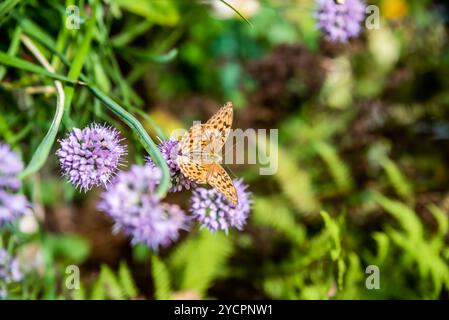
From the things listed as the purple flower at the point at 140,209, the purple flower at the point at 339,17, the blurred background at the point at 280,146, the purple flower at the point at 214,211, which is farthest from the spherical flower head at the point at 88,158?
the purple flower at the point at 339,17

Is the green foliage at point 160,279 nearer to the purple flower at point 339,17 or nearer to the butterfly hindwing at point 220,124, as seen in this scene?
the butterfly hindwing at point 220,124

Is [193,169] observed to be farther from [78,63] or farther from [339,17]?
[339,17]

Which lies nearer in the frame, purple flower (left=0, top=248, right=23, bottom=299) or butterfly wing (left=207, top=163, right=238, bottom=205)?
butterfly wing (left=207, top=163, right=238, bottom=205)

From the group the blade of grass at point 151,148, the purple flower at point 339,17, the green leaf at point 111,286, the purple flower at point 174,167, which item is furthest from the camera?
the green leaf at point 111,286

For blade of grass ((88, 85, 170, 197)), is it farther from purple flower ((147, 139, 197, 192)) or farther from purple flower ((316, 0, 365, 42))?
purple flower ((316, 0, 365, 42))

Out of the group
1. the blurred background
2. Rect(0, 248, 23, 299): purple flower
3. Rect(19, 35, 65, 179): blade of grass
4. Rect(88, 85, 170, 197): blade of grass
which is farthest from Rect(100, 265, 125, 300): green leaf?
Rect(88, 85, 170, 197): blade of grass

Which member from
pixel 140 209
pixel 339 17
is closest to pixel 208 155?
pixel 140 209

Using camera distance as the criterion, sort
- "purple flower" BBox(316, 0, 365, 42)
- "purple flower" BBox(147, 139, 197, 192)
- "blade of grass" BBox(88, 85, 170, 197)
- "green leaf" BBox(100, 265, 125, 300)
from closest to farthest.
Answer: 1. "blade of grass" BBox(88, 85, 170, 197)
2. "purple flower" BBox(147, 139, 197, 192)
3. "purple flower" BBox(316, 0, 365, 42)
4. "green leaf" BBox(100, 265, 125, 300)

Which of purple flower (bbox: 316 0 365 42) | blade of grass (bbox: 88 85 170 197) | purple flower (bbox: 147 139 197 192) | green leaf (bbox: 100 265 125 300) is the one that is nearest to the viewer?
blade of grass (bbox: 88 85 170 197)
